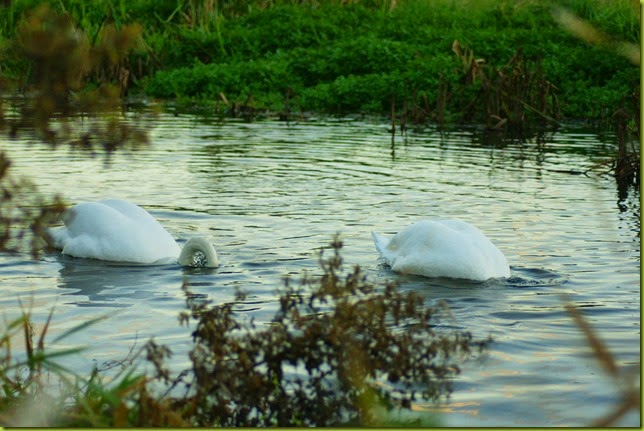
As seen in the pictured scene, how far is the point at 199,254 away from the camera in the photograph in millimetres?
8172

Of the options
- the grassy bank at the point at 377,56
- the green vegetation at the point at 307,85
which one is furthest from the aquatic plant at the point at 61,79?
the grassy bank at the point at 377,56

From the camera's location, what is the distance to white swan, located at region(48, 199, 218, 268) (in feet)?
27.0

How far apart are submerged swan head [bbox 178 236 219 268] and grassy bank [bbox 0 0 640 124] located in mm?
9488

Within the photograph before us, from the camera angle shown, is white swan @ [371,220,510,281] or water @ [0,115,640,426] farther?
white swan @ [371,220,510,281]

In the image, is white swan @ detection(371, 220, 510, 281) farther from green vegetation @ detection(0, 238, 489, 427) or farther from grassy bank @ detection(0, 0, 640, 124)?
grassy bank @ detection(0, 0, 640, 124)

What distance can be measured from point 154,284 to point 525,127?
11205 mm

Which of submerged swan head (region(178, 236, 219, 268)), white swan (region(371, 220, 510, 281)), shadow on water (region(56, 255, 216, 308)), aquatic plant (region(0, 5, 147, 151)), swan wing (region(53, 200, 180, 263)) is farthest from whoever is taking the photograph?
swan wing (region(53, 200, 180, 263))

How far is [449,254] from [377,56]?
13596 millimetres

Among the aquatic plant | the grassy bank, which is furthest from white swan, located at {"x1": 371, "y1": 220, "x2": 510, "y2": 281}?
the grassy bank

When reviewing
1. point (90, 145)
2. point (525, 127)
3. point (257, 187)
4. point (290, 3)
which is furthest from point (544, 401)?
point (290, 3)

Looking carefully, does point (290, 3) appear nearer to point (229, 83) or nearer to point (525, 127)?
point (229, 83)

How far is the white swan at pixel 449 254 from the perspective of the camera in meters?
7.71

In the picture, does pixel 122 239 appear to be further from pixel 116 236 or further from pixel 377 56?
pixel 377 56

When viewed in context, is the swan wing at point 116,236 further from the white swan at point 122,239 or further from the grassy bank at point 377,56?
the grassy bank at point 377,56
